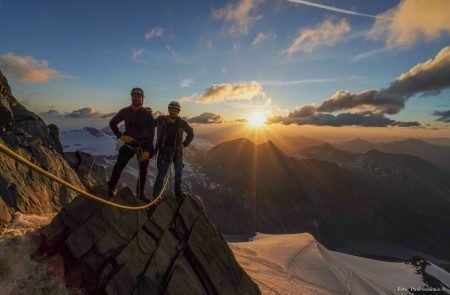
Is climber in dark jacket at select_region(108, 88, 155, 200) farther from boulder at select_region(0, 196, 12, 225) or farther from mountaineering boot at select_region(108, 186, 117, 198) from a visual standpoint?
boulder at select_region(0, 196, 12, 225)

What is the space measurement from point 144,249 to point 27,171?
10580 millimetres

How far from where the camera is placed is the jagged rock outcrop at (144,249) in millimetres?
12273

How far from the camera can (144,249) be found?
1388cm

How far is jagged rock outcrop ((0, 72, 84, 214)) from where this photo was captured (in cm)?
1591

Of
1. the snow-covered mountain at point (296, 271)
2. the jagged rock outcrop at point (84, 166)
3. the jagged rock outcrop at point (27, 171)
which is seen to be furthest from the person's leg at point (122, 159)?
the jagged rock outcrop at point (84, 166)

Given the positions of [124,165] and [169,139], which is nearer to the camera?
[124,165]

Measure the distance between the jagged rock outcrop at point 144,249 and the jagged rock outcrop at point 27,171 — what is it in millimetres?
4375

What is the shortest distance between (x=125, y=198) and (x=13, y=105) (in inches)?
1021

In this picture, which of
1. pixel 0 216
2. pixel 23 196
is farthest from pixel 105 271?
pixel 23 196

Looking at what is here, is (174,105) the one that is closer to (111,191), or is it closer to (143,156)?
(143,156)

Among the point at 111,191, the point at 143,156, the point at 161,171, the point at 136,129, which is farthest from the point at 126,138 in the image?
the point at 111,191

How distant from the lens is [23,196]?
16188mm

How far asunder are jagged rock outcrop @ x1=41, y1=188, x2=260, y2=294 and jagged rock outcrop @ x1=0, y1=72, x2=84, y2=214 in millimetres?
4375

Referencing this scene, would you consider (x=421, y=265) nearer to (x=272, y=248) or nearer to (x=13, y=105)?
(x=272, y=248)
